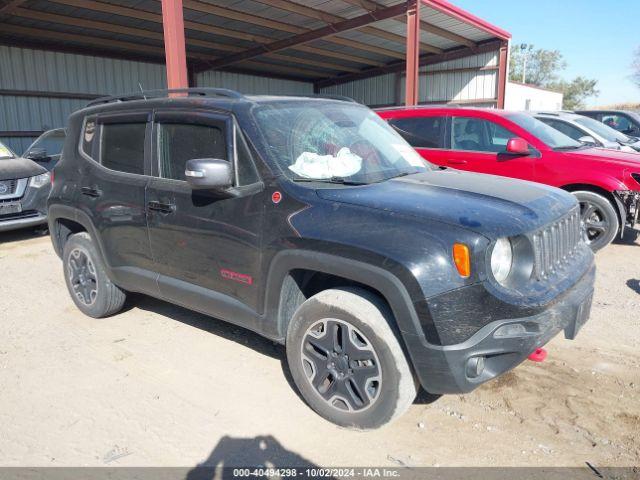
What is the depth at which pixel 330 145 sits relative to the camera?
11.2ft

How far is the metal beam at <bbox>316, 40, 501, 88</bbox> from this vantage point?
19.0 meters

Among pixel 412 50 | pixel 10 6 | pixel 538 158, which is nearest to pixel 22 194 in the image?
pixel 10 6

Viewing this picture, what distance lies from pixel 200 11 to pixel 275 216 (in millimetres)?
12072

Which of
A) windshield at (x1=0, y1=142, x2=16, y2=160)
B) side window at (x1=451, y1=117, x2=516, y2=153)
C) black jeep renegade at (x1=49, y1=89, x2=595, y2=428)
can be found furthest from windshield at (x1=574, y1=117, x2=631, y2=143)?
windshield at (x1=0, y1=142, x2=16, y2=160)

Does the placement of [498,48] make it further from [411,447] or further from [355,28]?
[411,447]

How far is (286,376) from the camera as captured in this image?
352 centimetres

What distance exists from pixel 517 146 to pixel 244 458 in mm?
5003

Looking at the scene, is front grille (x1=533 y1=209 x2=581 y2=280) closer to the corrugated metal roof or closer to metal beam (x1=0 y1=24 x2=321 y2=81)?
the corrugated metal roof

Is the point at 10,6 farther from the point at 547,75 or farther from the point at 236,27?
the point at 547,75

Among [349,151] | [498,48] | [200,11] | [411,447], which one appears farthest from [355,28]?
[411,447]

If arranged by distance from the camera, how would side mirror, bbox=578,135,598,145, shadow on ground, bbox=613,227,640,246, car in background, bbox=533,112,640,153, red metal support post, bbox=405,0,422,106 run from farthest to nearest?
red metal support post, bbox=405,0,422,106 → car in background, bbox=533,112,640,153 → side mirror, bbox=578,135,598,145 → shadow on ground, bbox=613,227,640,246

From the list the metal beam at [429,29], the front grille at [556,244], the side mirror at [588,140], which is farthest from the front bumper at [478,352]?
the metal beam at [429,29]

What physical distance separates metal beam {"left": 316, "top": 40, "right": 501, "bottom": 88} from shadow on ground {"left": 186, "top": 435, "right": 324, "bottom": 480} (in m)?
19.1

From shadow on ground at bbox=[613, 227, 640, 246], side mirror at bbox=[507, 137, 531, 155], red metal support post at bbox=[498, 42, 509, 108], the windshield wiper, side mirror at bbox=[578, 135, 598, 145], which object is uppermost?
red metal support post at bbox=[498, 42, 509, 108]
